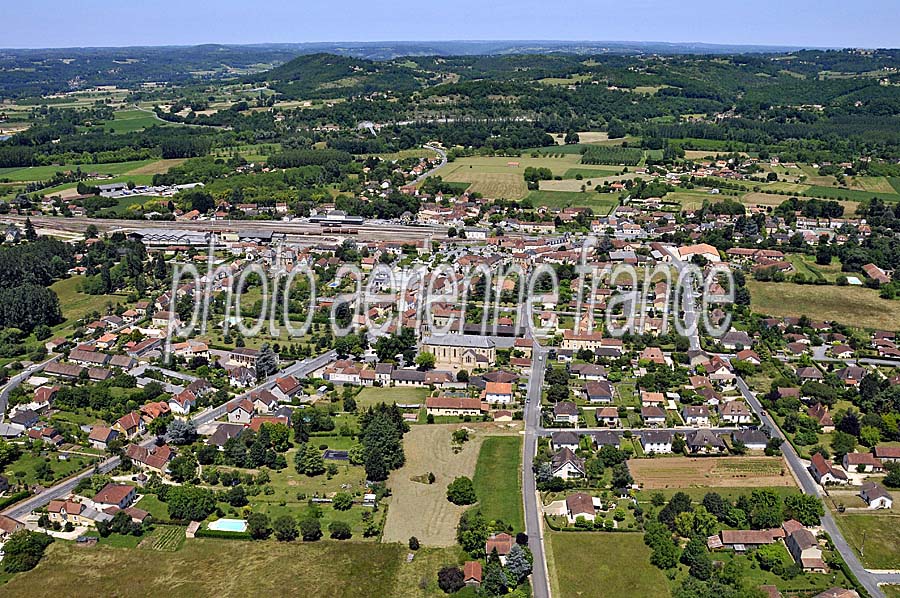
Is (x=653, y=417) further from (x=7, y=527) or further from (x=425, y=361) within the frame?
(x=7, y=527)

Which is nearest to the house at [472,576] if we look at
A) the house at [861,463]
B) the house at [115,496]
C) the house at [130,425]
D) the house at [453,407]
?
the house at [453,407]

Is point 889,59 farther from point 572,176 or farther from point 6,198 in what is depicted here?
point 6,198

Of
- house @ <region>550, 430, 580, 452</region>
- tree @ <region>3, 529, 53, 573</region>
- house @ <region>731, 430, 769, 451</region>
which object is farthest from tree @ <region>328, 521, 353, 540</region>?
house @ <region>731, 430, 769, 451</region>

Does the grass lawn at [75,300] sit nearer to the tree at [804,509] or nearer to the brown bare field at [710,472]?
the brown bare field at [710,472]

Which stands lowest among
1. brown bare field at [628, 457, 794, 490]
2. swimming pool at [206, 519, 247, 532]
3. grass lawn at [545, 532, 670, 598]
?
swimming pool at [206, 519, 247, 532]

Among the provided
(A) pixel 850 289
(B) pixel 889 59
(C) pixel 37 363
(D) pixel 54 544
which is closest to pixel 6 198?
(C) pixel 37 363

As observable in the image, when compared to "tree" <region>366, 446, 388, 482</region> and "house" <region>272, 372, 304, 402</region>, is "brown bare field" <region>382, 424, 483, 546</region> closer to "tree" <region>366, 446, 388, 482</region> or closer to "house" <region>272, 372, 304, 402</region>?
"tree" <region>366, 446, 388, 482</region>
